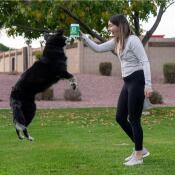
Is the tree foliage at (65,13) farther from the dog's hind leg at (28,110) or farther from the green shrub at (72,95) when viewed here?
the green shrub at (72,95)

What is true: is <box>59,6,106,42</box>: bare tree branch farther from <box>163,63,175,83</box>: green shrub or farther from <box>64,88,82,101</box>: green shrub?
<box>163,63,175,83</box>: green shrub

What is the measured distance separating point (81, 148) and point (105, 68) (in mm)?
27573

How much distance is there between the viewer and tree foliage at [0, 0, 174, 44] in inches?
664

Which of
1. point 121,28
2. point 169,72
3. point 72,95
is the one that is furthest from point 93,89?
point 121,28

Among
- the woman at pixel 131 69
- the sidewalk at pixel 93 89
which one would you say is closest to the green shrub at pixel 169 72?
the sidewalk at pixel 93 89

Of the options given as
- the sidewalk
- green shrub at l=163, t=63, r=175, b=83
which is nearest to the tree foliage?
the sidewalk

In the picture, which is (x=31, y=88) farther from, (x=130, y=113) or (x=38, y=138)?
(x=38, y=138)

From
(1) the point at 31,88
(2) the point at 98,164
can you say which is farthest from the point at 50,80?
(2) the point at 98,164

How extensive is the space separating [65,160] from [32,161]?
53cm

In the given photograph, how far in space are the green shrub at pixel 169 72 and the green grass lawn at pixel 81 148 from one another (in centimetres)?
1782

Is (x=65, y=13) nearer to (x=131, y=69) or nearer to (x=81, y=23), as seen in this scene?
(x=81, y=23)

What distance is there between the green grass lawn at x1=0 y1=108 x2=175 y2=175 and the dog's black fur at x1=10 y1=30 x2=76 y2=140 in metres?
1.84

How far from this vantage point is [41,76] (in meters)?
6.74

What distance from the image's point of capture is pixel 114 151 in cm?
1055
